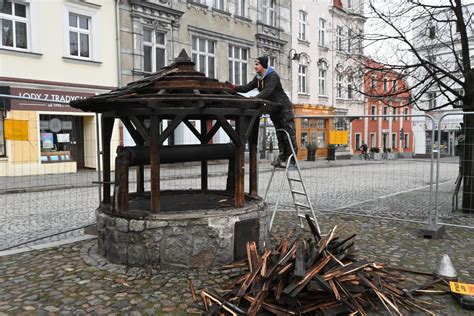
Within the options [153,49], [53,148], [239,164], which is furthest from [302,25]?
[239,164]

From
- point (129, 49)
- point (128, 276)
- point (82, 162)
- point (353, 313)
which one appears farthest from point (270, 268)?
point (129, 49)

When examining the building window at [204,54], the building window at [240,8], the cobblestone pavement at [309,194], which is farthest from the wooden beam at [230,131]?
the building window at [240,8]

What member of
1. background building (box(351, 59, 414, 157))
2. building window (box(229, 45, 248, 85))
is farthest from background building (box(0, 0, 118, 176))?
building window (box(229, 45, 248, 85))

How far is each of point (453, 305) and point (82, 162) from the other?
7683mm

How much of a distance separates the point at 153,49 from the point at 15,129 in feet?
51.0

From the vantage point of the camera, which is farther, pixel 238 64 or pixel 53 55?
pixel 238 64

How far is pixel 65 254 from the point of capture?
212 inches

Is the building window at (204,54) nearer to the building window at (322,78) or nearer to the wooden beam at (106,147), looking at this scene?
the building window at (322,78)

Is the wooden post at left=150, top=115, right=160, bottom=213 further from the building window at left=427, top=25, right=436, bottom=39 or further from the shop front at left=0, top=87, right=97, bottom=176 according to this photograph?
the building window at left=427, top=25, right=436, bottom=39

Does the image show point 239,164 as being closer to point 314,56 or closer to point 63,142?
point 63,142

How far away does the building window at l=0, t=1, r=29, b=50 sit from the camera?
15.7 meters

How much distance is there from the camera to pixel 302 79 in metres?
31.9

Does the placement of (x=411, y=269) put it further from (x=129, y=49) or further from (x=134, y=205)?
(x=129, y=49)

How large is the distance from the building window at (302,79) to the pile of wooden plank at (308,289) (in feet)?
92.9
